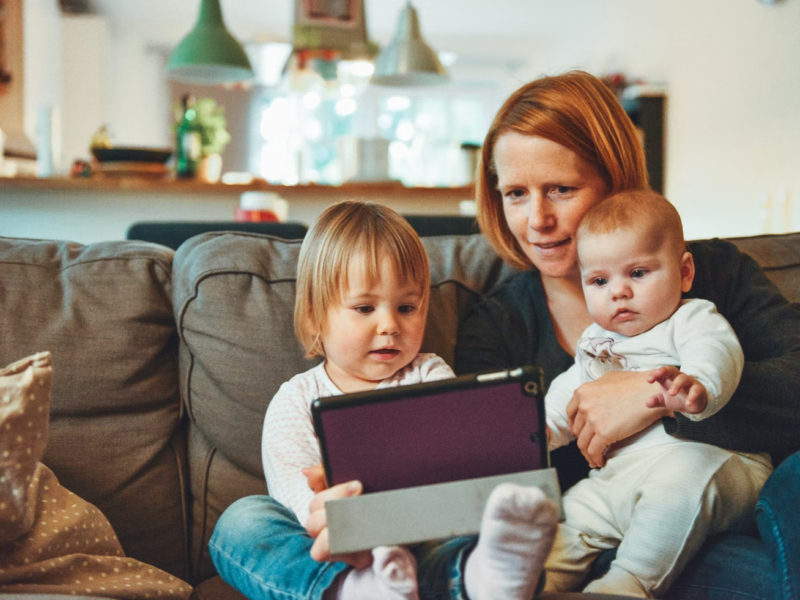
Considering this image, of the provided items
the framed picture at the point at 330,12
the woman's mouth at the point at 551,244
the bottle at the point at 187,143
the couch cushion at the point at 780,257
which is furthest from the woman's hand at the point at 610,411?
the framed picture at the point at 330,12

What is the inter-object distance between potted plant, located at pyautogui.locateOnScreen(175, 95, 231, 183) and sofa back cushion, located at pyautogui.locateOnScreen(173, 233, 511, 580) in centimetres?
245

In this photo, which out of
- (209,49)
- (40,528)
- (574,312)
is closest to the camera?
(40,528)

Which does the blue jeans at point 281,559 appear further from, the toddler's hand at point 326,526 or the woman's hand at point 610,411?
the woman's hand at point 610,411

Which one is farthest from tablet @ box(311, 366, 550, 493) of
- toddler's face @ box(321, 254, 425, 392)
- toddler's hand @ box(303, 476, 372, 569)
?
toddler's face @ box(321, 254, 425, 392)

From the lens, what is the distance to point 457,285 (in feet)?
4.98

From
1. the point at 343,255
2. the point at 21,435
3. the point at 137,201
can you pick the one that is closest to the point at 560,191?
the point at 343,255

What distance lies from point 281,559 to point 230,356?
0.45 meters

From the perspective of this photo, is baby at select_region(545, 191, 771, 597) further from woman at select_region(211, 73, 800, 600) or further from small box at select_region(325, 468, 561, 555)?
small box at select_region(325, 468, 561, 555)

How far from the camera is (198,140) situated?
3.94 m

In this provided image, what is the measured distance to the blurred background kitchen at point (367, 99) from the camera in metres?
3.62

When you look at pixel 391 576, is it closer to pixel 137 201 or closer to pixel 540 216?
pixel 540 216

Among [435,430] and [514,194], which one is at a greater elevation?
[514,194]

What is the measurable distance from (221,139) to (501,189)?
10.2 ft

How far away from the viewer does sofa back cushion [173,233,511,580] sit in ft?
4.39
